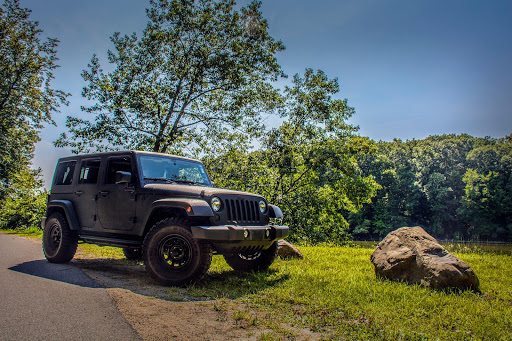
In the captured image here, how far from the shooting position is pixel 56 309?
4.42 metres

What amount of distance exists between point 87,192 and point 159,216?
218 centimetres

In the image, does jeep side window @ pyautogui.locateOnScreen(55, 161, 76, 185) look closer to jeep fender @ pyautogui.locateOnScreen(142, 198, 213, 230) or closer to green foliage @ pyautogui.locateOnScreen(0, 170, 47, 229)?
jeep fender @ pyautogui.locateOnScreen(142, 198, 213, 230)

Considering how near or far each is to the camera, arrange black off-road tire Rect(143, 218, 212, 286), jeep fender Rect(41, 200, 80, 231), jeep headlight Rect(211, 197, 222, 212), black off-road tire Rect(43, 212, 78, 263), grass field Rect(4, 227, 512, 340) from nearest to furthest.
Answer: grass field Rect(4, 227, 512, 340) < black off-road tire Rect(143, 218, 212, 286) < jeep headlight Rect(211, 197, 222, 212) < jeep fender Rect(41, 200, 80, 231) < black off-road tire Rect(43, 212, 78, 263)

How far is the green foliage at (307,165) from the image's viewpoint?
19.0 m

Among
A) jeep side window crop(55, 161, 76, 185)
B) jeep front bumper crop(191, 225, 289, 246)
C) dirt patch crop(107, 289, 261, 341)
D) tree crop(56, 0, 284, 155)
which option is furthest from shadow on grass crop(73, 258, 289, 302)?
tree crop(56, 0, 284, 155)

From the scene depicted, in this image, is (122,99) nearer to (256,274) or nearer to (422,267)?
(256,274)

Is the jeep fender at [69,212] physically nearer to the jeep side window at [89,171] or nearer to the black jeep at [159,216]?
the black jeep at [159,216]

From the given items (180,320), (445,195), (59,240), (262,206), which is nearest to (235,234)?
(262,206)

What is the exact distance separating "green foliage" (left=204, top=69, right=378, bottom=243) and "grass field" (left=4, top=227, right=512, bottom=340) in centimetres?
1167

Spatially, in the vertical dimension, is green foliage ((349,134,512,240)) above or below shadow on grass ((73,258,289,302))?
above

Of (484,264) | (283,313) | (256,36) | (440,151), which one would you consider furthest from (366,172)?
(283,313)

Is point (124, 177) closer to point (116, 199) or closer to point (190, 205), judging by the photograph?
point (116, 199)

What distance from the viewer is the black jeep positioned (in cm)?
576

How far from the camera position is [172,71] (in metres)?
18.8
